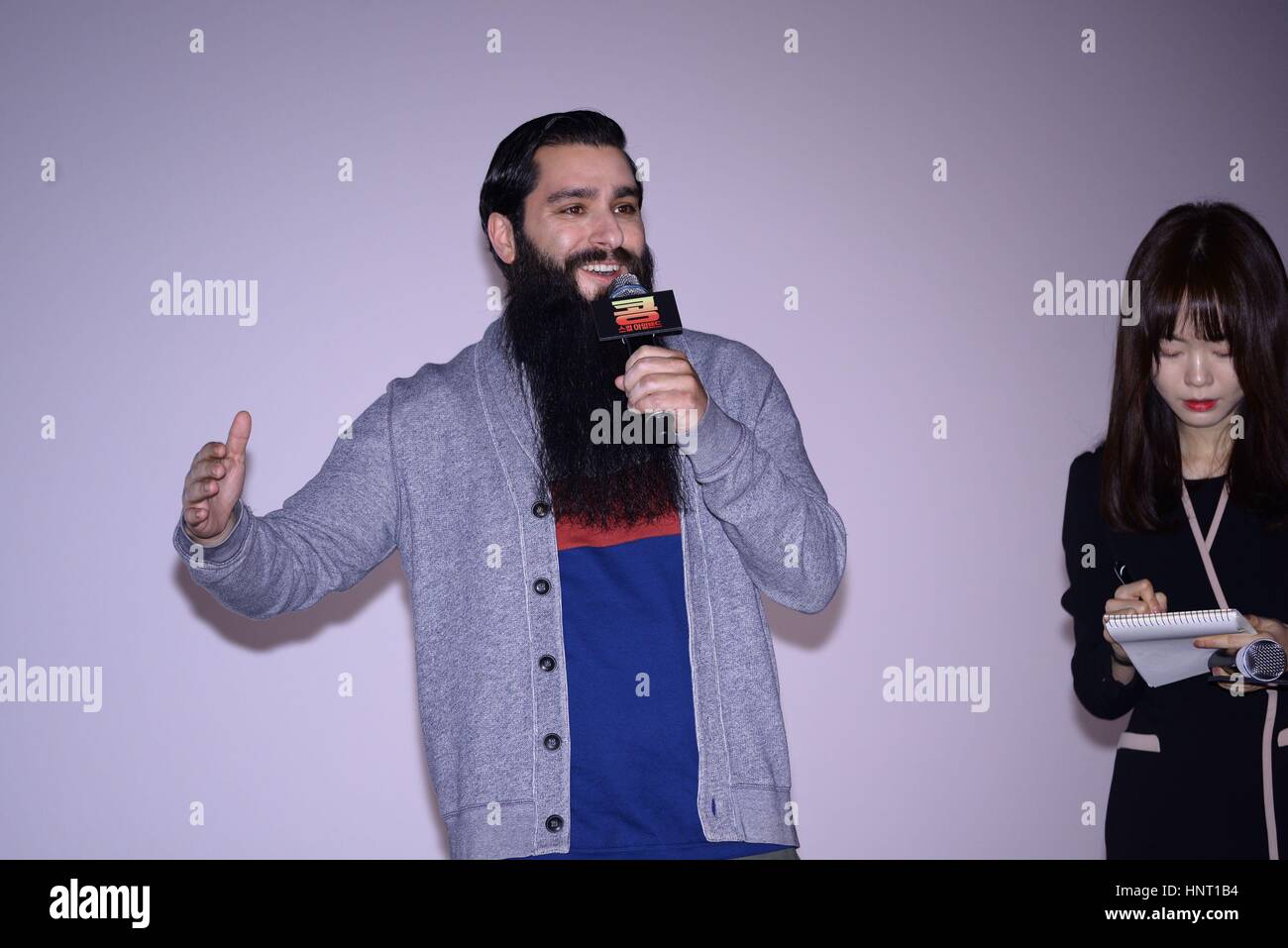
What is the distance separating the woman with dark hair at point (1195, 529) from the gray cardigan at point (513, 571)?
556 mm

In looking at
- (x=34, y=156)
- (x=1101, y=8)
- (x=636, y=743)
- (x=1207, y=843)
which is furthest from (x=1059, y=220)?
(x=34, y=156)

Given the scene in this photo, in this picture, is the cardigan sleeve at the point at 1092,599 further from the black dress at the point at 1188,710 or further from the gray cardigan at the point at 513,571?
the gray cardigan at the point at 513,571

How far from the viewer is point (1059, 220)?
3988 millimetres

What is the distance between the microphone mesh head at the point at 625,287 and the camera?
77.7 inches

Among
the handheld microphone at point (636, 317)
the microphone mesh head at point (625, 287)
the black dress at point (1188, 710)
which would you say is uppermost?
the microphone mesh head at point (625, 287)

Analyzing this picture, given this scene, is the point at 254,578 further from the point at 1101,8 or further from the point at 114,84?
the point at 1101,8

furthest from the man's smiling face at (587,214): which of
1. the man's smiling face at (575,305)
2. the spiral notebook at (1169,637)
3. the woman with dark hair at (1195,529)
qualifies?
the spiral notebook at (1169,637)

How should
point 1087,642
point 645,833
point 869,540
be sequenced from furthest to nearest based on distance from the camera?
1. point 869,540
2. point 1087,642
3. point 645,833

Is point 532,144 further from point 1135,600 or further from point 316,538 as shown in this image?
point 1135,600

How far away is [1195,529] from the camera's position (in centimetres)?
211

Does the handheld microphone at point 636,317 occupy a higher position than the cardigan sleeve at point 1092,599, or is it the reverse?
the handheld microphone at point 636,317

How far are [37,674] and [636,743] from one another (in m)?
2.31

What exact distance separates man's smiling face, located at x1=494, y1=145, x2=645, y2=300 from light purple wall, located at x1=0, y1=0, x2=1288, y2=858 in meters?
1.41

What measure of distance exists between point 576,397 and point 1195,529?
3.60ft
